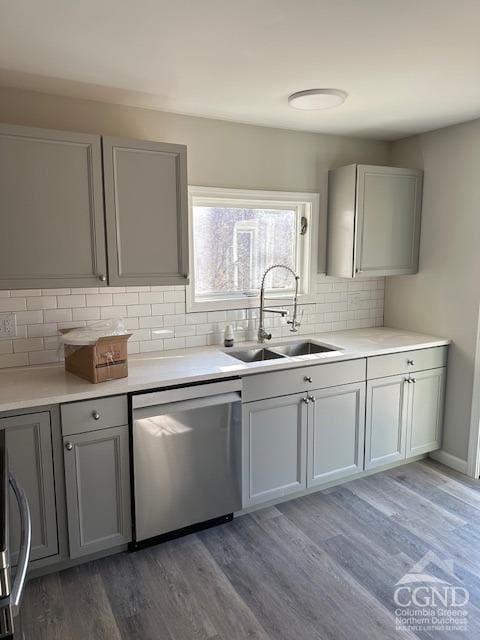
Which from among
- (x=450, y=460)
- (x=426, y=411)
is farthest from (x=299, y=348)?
(x=450, y=460)

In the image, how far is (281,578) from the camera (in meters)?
2.22

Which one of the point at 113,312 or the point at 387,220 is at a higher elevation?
the point at 387,220

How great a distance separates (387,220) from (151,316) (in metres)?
1.86

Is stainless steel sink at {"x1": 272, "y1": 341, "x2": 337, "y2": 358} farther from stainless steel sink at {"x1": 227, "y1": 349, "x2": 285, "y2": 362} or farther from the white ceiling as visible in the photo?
the white ceiling

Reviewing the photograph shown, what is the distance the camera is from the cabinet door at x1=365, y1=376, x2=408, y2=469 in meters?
3.07

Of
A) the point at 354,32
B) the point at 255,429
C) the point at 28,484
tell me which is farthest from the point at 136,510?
the point at 354,32

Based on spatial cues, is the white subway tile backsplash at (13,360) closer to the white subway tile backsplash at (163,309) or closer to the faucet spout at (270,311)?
the white subway tile backsplash at (163,309)

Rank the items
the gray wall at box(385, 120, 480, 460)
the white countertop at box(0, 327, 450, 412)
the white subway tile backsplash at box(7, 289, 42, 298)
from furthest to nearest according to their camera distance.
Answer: the gray wall at box(385, 120, 480, 460), the white subway tile backsplash at box(7, 289, 42, 298), the white countertop at box(0, 327, 450, 412)

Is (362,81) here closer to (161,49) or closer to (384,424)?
(161,49)

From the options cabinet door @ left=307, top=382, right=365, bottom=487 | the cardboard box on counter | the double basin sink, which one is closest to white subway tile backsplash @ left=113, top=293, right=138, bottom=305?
the cardboard box on counter

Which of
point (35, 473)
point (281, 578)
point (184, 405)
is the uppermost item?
point (184, 405)

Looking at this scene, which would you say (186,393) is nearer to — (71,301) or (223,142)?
(71,301)

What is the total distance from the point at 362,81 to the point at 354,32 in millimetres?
570

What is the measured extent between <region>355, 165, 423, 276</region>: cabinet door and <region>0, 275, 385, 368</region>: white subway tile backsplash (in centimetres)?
38
